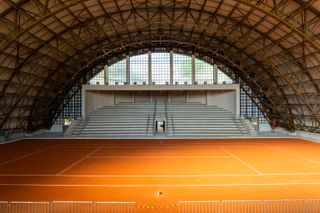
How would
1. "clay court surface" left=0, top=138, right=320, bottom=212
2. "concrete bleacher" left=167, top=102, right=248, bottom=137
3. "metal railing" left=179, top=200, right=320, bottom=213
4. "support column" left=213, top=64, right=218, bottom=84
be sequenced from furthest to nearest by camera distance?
"support column" left=213, top=64, right=218, bottom=84, "concrete bleacher" left=167, top=102, right=248, bottom=137, "clay court surface" left=0, top=138, right=320, bottom=212, "metal railing" left=179, top=200, right=320, bottom=213

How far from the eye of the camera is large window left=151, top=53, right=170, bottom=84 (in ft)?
152

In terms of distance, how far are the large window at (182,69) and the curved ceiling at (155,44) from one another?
1.93 metres

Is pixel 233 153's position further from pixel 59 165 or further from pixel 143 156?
pixel 59 165

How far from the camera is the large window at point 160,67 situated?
46.4 metres

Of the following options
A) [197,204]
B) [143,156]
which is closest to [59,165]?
[143,156]

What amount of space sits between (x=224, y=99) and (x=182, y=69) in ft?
30.4

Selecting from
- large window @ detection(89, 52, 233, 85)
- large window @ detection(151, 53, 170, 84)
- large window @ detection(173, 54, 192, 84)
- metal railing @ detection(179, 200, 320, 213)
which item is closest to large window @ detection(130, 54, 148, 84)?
large window @ detection(89, 52, 233, 85)

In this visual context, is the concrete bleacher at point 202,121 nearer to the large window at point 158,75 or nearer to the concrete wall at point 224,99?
the concrete wall at point 224,99

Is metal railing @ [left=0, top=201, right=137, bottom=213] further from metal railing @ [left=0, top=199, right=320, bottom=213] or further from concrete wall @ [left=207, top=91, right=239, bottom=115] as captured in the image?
concrete wall @ [left=207, top=91, right=239, bottom=115]

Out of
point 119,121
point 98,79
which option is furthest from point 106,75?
point 119,121

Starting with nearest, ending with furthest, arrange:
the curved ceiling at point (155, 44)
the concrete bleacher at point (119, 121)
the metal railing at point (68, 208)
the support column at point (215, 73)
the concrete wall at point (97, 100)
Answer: the metal railing at point (68, 208) < the curved ceiling at point (155, 44) < the concrete bleacher at point (119, 121) < the concrete wall at point (97, 100) < the support column at point (215, 73)

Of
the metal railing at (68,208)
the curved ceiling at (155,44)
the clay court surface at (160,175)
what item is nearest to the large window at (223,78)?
the curved ceiling at (155,44)

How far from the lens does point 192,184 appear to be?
14820 millimetres

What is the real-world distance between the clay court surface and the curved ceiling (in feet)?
31.2
